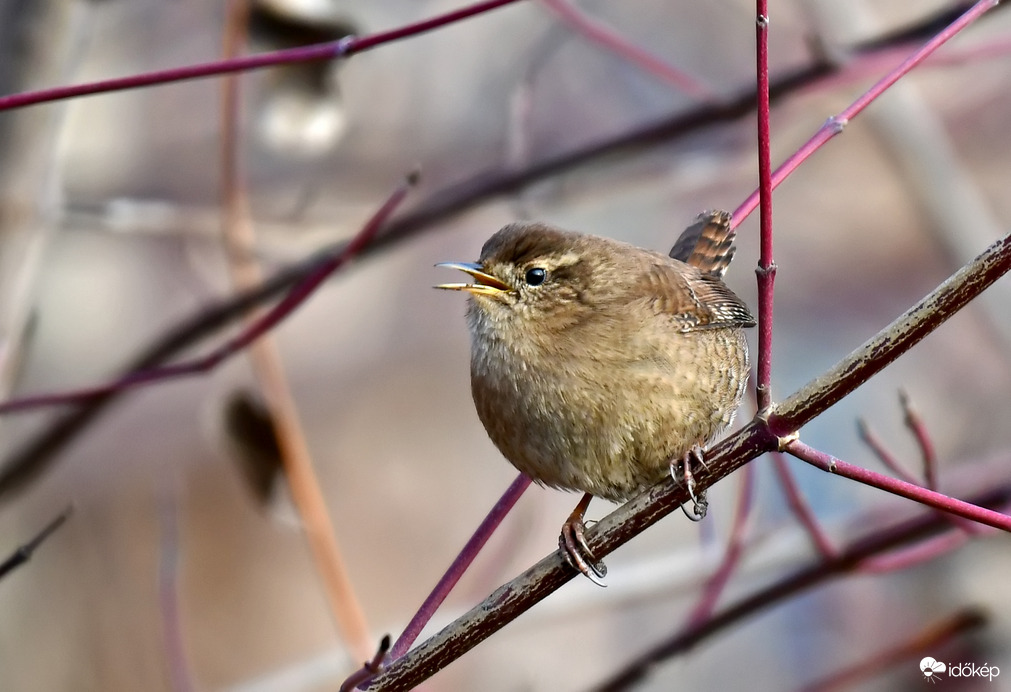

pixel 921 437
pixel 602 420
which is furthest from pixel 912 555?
pixel 602 420

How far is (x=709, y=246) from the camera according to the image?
3070 millimetres

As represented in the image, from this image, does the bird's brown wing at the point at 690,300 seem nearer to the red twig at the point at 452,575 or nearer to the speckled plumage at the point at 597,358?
the speckled plumage at the point at 597,358

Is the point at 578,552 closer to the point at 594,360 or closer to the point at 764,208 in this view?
the point at 594,360

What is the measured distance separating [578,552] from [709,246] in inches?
44.6

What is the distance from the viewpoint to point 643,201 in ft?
21.0

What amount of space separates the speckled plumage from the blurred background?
5.40 feet

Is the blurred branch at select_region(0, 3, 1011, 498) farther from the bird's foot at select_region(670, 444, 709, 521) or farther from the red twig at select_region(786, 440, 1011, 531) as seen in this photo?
the red twig at select_region(786, 440, 1011, 531)

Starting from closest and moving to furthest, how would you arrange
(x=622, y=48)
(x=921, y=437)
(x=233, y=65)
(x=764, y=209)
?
(x=764, y=209) → (x=233, y=65) → (x=921, y=437) → (x=622, y=48)

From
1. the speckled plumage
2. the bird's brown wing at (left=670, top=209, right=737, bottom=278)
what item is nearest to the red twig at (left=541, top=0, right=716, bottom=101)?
the bird's brown wing at (left=670, top=209, right=737, bottom=278)

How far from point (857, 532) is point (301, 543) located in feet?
11.4

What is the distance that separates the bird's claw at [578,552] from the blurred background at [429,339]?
2.16 m

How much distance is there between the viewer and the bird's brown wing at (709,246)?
9.95 ft

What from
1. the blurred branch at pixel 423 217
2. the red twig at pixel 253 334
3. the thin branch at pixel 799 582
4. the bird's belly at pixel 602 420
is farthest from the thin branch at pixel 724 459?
the blurred branch at pixel 423 217

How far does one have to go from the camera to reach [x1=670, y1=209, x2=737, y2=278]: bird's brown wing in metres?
3.03
